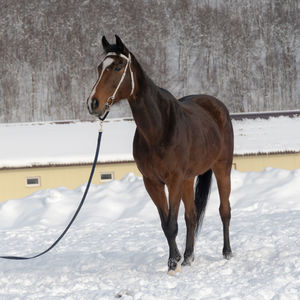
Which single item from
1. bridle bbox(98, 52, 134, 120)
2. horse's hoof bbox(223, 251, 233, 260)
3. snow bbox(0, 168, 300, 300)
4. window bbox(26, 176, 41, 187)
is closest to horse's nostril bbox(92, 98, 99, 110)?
bridle bbox(98, 52, 134, 120)

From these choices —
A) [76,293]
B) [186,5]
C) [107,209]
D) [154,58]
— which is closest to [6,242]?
[107,209]

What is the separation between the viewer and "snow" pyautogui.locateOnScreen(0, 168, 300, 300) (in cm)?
514

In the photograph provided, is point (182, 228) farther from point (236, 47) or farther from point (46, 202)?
point (236, 47)

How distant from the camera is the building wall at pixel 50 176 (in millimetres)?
22641

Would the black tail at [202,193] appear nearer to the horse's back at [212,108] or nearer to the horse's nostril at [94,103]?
the horse's back at [212,108]

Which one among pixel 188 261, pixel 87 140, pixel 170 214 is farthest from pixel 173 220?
pixel 87 140

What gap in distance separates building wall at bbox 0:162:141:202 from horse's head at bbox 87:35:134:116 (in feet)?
57.4

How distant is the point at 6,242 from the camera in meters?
9.16

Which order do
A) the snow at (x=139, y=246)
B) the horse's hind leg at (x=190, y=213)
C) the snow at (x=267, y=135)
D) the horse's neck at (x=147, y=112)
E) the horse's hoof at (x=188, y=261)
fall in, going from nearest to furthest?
the snow at (x=139, y=246) < the horse's neck at (x=147, y=112) < the horse's hoof at (x=188, y=261) < the horse's hind leg at (x=190, y=213) < the snow at (x=267, y=135)

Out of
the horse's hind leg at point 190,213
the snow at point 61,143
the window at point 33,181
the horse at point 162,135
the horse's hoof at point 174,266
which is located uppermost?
the horse at point 162,135

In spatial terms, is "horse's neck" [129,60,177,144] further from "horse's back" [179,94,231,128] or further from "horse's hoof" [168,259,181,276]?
"horse's hoof" [168,259,181,276]

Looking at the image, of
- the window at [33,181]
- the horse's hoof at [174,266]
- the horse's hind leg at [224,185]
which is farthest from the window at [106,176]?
the horse's hoof at [174,266]

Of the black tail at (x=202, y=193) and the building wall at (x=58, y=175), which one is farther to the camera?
the building wall at (x=58, y=175)

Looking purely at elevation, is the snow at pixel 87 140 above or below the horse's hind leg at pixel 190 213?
below
